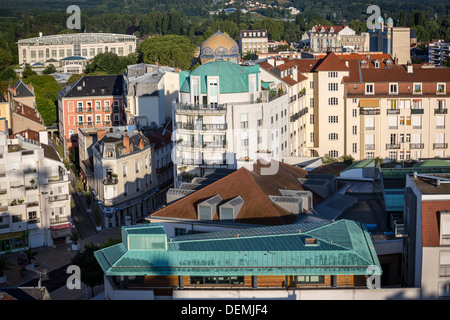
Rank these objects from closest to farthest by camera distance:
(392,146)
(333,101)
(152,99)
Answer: (392,146), (333,101), (152,99)

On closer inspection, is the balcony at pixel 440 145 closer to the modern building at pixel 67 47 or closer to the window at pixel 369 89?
the window at pixel 369 89

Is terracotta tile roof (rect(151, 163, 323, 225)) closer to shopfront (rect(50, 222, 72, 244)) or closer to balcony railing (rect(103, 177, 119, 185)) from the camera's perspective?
shopfront (rect(50, 222, 72, 244))

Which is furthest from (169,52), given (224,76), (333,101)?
(224,76)

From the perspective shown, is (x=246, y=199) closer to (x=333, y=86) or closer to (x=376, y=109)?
(x=376, y=109)

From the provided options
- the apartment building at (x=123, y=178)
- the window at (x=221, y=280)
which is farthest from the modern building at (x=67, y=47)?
the window at (x=221, y=280)

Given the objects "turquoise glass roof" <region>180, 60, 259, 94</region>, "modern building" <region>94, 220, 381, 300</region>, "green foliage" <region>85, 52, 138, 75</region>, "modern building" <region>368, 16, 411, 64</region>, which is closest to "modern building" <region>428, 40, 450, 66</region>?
"modern building" <region>368, 16, 411, 64</region>

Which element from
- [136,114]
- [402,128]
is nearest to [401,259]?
[402,128]
